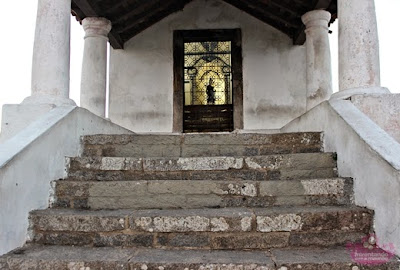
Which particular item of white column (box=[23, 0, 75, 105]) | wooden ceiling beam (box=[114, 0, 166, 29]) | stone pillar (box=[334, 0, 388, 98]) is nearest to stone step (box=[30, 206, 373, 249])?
stone pillar (box=[334, 0, 388, 98])

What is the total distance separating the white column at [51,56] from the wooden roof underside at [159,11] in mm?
1847

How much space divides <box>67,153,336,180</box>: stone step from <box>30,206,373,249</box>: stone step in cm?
59

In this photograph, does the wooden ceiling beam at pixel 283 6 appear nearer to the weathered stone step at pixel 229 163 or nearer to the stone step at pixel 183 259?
the weathered stone step at pixel 229 163

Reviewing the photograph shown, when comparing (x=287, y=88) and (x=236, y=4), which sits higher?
(x=236, y=4)

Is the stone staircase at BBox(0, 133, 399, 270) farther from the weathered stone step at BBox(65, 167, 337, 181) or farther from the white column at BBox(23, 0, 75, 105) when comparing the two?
the white column at BBox(23, 0, 75, 105)

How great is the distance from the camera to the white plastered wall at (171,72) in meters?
7.33

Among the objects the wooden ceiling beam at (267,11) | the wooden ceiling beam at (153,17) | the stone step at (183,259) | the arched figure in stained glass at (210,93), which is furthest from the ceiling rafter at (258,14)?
the stone step at (183,259)

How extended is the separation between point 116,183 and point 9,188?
Answer: 28.1 inches

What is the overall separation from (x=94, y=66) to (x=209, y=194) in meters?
4.22

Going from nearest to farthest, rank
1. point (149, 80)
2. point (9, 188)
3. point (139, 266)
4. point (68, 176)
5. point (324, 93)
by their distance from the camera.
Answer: point (139, 266) < point (9, 188) < point (68, 176) < point (324, 93) < point (149, 80)

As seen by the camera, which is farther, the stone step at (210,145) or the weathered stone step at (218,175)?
the stone step at (210,145)

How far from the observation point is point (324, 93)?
18.9 ft

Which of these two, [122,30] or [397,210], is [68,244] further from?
[122,30]

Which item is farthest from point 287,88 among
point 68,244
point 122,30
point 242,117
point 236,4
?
point 68,244
